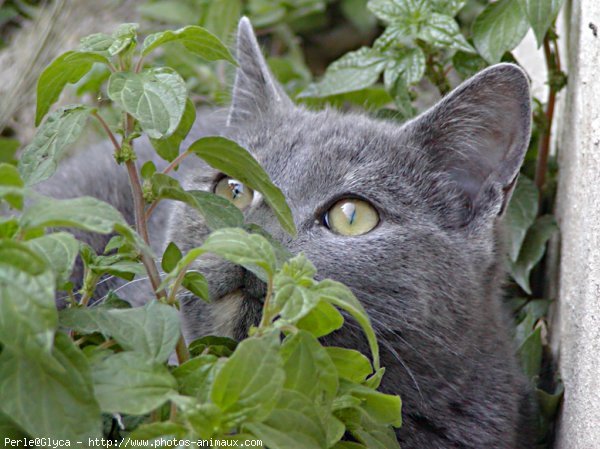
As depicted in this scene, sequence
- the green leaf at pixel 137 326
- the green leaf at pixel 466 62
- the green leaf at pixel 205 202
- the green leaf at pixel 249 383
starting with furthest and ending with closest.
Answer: the green leaf at pixel 466 62
the green leaf at pixel 205 202
the green leaf at pixel 137 326
the green leaf at pixel 249 383

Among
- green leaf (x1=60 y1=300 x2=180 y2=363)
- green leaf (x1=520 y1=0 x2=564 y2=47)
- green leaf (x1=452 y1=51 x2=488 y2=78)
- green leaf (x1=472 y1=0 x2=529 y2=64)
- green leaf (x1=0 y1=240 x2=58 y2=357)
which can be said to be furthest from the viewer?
green leaf (x1=452 y1=51 x2=488 y2=78)

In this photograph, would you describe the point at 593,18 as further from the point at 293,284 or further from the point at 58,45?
the point at 58,45

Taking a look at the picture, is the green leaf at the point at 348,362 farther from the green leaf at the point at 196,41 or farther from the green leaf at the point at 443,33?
the green leaf at the point at 443,33

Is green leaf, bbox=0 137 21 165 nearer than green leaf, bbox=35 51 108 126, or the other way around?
green leaf, bbox=35 51 108 126

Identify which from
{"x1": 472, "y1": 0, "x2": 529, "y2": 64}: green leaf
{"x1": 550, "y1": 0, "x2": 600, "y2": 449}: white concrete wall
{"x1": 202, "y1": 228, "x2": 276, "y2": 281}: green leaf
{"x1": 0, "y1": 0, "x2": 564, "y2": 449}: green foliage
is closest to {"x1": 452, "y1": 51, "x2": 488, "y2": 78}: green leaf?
{"x1": 472, "y1": 0, "x2": 529, "y2": 64}: green leaf

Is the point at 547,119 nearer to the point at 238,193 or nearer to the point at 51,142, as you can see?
the point at 238,193

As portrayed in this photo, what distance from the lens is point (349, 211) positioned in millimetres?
1953

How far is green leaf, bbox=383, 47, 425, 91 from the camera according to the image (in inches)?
97.3

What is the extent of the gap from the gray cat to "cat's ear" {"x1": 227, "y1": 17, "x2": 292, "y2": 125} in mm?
141

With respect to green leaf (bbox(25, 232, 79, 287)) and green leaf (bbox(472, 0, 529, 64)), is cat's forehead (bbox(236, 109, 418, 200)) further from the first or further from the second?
green leaf (bbox(25, 232, 79, 287))

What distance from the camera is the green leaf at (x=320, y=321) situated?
1.33m

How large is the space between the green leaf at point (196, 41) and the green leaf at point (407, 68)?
1044mm

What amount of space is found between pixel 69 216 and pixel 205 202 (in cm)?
44

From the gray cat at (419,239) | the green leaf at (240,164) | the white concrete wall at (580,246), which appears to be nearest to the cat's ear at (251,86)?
the gray cat at (419,239)
